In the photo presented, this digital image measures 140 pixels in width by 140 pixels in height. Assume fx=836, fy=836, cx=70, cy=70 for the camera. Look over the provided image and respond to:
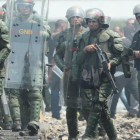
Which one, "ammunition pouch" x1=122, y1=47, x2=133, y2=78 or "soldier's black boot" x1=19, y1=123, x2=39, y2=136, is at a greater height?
"ammunition pouch" x1=122, y1=47, x2=133, y2=78

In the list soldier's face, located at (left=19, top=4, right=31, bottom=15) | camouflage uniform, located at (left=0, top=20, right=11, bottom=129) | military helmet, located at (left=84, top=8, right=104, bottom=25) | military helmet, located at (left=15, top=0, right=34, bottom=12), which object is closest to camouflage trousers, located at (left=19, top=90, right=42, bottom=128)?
camouflage uniform, located at (left=0, top=20, right=11, bottom=129)

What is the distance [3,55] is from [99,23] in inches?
55.9

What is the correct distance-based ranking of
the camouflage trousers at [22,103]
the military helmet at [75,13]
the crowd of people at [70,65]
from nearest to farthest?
1. the crowd of people at [70,65]
2. the camouflage trousers at [22,103]
3. the military helmet at [75,13]

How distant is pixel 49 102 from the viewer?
60.2 feet

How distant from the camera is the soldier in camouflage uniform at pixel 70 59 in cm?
1222

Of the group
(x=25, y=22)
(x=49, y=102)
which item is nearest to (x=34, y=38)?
(x=25, y=22)

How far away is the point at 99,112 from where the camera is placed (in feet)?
37.4

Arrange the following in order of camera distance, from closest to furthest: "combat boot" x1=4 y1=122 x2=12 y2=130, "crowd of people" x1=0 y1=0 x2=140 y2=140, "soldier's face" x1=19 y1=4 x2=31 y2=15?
"crowd of people" x1=0 y1=0 x2=140 y2=140 → "soldier's face" x1=19 y1=4 x2=31 y2=15 → "combat boot" x1=4 y1=122 x2=12 y2=130

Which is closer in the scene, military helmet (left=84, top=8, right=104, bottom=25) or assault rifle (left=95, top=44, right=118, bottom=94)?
assault rifle (left=95, top=44, right=118, bottom=94)

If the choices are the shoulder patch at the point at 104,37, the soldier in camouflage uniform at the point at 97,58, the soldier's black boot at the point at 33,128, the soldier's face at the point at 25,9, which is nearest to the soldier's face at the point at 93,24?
the soldier in camouflage uniform at the point at 97,58

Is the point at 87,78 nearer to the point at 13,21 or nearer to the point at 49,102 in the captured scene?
the point at 13,21

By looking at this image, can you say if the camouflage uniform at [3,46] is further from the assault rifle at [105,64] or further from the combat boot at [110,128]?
the combat boot at [110,128]

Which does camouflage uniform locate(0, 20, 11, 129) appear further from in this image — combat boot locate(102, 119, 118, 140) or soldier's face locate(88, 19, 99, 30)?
combat boot locate(102, 119, 118, 140)

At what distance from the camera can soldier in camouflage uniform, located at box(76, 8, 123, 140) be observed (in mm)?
11398
